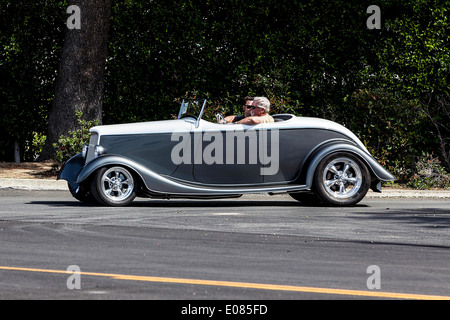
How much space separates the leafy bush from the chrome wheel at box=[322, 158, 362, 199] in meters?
6.15

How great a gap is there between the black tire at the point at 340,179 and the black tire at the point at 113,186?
2.80 meters

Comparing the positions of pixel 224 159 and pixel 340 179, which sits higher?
pixel 224 159

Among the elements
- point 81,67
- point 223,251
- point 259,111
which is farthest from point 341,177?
point 81,67

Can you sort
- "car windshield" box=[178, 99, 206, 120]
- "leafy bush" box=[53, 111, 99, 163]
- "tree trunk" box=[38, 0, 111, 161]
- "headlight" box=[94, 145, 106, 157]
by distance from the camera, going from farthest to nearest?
"tree trunk" box=[38, 0, 111, 161] < "leafy bush" box=[53, 111, 99, 163] < "car windshield" box=[178, 99, 206, 120] < "headlight" box=[94, 145, 106, 157]

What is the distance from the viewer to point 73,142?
1714cm

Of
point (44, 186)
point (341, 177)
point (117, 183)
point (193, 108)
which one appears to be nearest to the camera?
point (117, 183)

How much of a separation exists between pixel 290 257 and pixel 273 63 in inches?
469

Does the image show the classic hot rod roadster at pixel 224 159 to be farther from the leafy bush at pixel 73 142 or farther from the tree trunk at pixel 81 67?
the tree trunk at pixel 81 67

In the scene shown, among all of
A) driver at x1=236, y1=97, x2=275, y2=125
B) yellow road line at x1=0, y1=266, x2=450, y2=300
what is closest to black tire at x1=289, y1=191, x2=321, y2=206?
driver at x1=236, y1=97, x2=275, y2=125

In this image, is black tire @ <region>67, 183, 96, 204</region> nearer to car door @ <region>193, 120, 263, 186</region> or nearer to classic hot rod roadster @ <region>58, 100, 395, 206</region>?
classic hot rod roadster @ <region>58, 100, 395, 206</region>

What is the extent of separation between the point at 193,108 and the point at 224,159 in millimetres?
1493

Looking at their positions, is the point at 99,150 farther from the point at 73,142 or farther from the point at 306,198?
the point at 73,142

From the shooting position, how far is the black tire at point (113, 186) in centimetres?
1252

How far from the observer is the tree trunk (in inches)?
741
